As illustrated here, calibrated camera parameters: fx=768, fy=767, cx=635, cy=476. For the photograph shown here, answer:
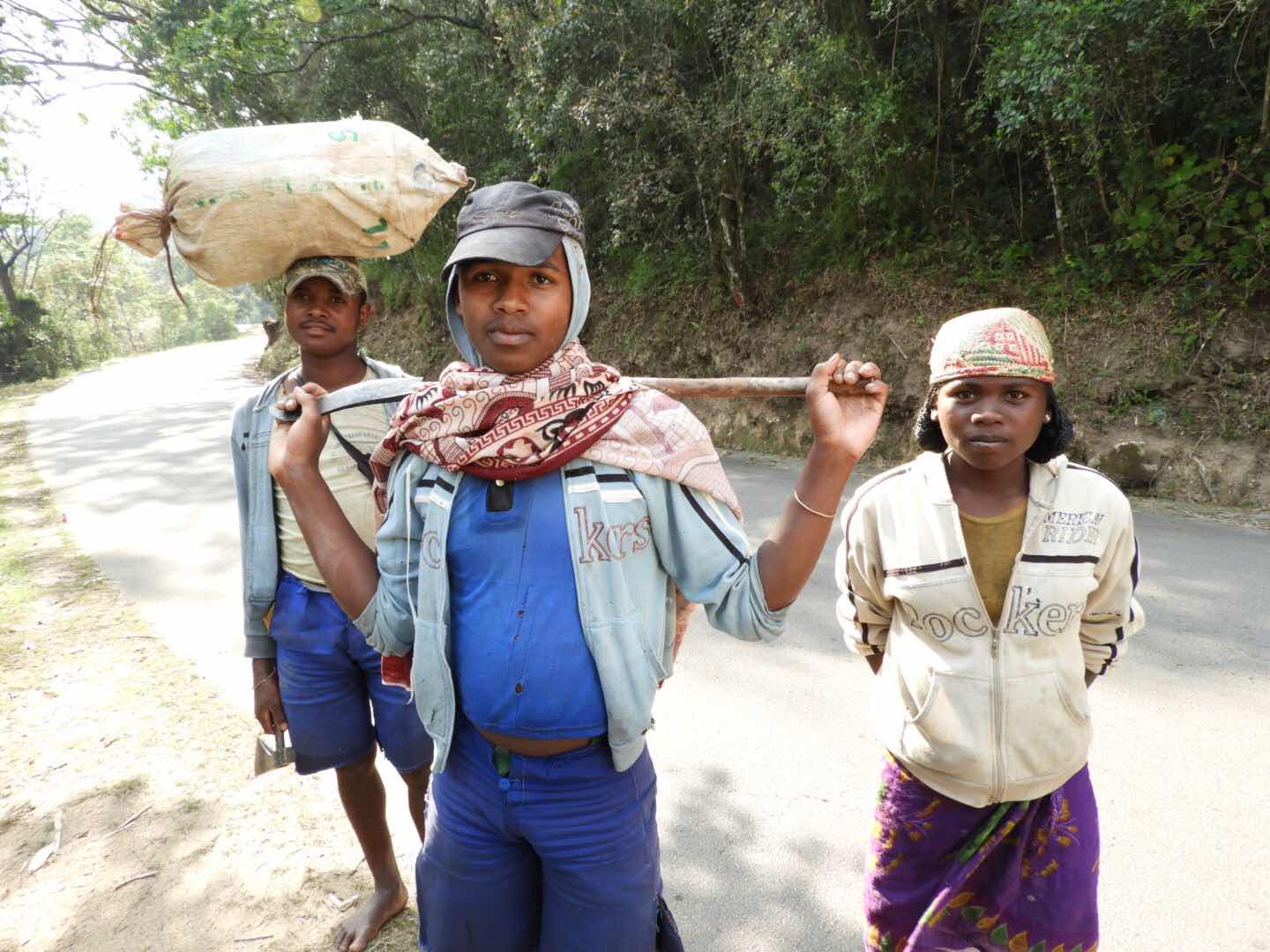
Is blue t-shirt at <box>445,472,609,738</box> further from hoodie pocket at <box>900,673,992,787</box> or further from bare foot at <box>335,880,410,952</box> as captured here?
bare foot at <box>335,880,410,952</box>

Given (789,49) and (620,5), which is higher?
(620,5)

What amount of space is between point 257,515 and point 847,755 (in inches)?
94.7

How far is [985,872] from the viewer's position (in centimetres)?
176

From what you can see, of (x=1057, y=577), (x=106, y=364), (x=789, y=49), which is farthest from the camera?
(x=106, y=364)

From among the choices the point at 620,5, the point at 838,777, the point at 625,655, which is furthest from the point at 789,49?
the point at 625,655

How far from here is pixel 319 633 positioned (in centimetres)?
209

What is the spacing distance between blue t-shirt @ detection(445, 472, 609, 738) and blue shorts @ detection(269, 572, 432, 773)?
2.59ft

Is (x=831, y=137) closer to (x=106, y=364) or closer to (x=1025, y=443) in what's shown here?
(x=1025, y=443)

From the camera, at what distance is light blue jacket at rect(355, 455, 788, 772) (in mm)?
1374

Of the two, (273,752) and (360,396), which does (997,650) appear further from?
(273,752)

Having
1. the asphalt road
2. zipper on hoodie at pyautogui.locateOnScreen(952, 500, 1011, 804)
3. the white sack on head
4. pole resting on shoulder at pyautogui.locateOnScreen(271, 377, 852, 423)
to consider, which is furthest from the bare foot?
the white sack on head

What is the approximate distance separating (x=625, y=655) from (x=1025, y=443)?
1027mm

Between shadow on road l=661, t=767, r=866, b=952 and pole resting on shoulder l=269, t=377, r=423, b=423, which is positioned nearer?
pole resting on shoulder l=269, t=377, r=423, b=423

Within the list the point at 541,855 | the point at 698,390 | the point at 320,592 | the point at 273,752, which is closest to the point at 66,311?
the point at 273,752
